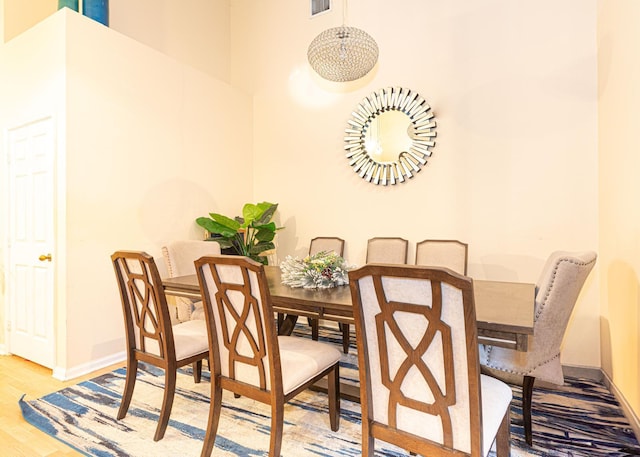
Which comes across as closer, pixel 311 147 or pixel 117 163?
pixel 117 163

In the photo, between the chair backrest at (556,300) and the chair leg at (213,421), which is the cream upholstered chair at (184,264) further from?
the chair backrest at (556,300)

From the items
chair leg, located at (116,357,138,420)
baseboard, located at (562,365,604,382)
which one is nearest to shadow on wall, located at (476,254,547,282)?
baseboard, located at (562,365,604,382)

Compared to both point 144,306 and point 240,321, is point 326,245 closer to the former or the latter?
point 144,306

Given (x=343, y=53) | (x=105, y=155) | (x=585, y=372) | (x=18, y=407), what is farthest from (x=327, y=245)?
(x=18, y=407)

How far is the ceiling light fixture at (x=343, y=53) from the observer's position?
2756 mm

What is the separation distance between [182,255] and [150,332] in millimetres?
1124

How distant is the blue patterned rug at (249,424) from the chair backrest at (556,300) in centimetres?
57

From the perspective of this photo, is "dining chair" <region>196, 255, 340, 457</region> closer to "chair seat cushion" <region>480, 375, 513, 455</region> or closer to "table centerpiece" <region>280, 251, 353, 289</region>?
"table centerpiece" <region>280, 251, 353, 289</region>

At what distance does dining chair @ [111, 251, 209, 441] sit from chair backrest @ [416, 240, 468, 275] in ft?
6.49

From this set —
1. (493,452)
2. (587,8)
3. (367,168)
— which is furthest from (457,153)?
(493,452)

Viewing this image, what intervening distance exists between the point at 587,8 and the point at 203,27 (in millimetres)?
4231

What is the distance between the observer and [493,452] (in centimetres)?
182

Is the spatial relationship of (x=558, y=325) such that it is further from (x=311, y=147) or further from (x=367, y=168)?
(x=311, y=147)

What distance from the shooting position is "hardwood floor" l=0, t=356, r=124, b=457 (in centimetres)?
183
